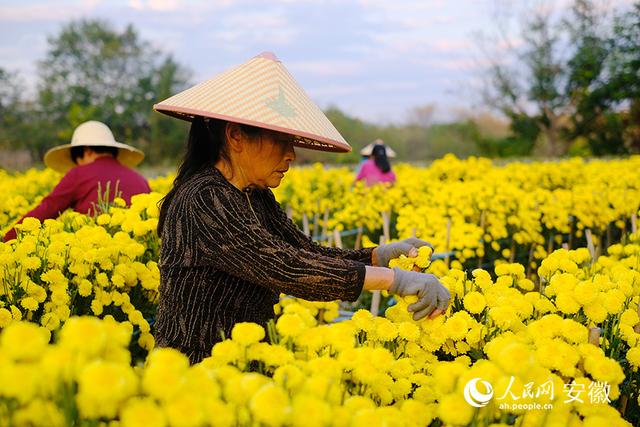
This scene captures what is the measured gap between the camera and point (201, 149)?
7.05ft

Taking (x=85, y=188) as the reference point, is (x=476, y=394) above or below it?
below

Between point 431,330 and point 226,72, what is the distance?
1.07m

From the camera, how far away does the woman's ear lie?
2.06 metres

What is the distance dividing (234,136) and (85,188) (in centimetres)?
258

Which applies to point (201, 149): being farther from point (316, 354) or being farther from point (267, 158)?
point (316, 354)

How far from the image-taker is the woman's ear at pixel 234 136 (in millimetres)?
2057

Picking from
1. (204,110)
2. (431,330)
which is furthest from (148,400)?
(204,110)

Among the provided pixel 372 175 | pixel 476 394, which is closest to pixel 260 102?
pixel 476 394

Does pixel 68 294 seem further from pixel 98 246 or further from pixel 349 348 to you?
pixel 349 348

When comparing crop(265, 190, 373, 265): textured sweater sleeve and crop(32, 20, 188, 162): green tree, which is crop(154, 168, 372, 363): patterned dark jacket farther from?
crop(32, 20, 188, 162): green tree

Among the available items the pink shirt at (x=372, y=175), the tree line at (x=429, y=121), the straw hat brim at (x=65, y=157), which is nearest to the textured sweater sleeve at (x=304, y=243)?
the straw hat brim at (x=65, y=157)

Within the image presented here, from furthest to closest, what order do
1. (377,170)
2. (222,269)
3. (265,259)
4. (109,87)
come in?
(109,87) → (377,170) → (222,269) → (265,259)

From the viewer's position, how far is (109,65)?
41.2 metres

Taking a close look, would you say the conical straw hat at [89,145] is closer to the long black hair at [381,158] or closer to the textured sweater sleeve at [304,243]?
the textured sweater sleeve at [304,243]
